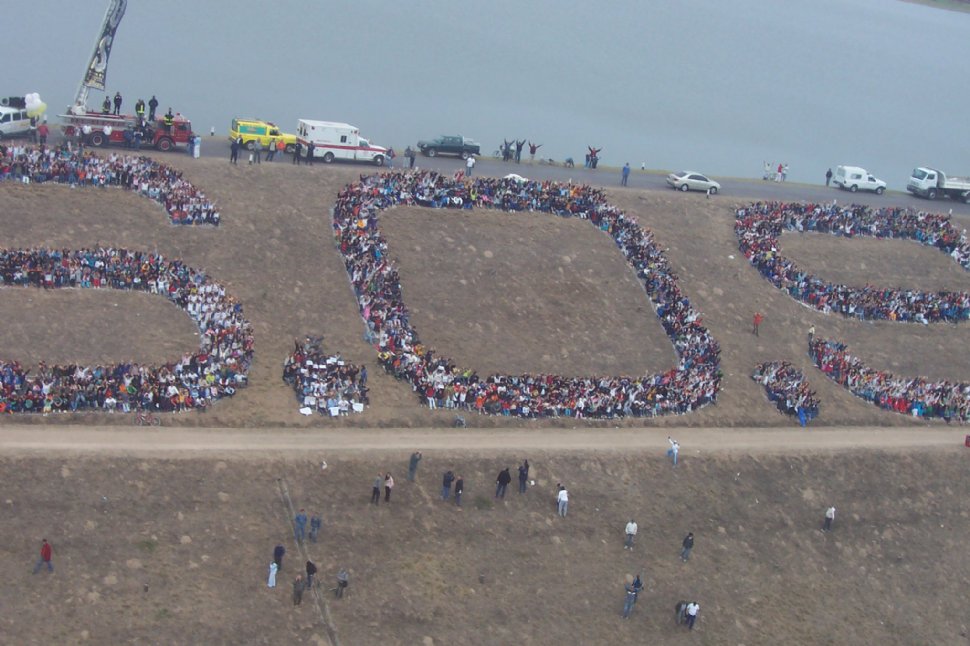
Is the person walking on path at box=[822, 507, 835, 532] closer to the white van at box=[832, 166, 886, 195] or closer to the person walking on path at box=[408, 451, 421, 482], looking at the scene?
the person walking on path at box=[408, 451, 421, 482]

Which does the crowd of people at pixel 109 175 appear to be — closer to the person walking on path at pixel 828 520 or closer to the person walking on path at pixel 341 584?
the person walking on path at pixel 341 584

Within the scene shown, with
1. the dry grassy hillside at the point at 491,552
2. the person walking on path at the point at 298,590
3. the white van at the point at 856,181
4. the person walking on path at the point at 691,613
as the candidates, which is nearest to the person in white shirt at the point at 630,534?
the dry grassy hillside at the point at 491,552

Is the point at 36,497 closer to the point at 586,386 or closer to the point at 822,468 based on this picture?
the point at 586,386

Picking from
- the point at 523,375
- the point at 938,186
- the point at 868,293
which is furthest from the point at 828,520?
the point at 938,186

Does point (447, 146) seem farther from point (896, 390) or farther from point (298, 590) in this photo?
point (298, 590)

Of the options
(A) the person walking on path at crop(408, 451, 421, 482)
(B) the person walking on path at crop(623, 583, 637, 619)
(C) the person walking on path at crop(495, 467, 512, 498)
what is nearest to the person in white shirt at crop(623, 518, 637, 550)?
(B) the person walking on path at crop(623, 583, 637, 619)

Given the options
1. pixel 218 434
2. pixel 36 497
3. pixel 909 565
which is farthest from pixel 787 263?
pixel 36 497
